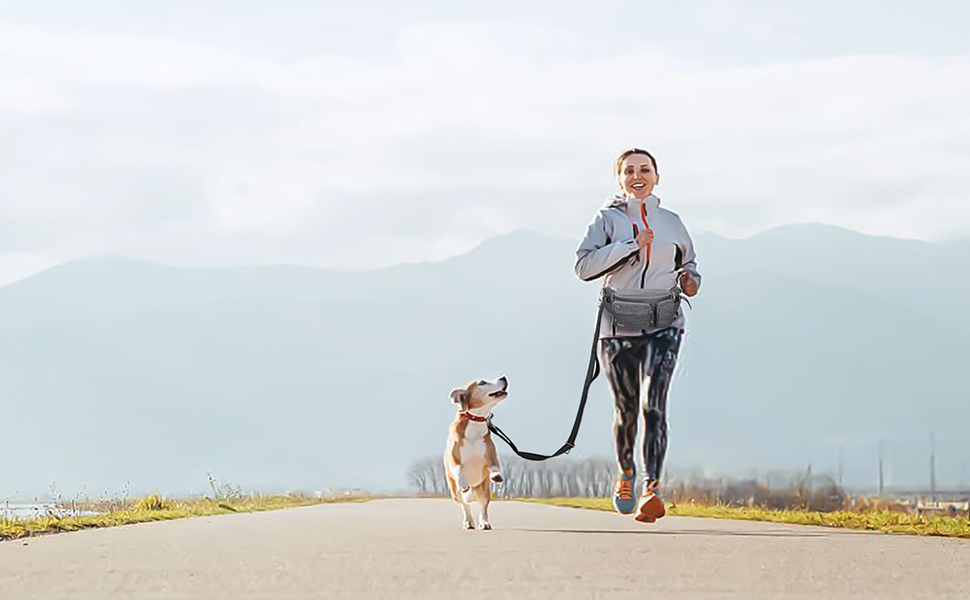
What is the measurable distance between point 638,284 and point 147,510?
21.3 feet

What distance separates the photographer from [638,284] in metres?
9.75

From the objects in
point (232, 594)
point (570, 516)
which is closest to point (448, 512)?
point (570, 516)

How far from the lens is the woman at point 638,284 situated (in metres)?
9.65

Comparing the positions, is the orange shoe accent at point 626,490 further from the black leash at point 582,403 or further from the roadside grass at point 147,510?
the roadside grass at point 147,510

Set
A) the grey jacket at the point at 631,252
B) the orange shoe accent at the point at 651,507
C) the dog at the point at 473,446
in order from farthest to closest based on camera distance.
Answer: the dog at the point at 473,446, the grey jacket at the point at 631,252, the orange shoe accent at the point at 651,507

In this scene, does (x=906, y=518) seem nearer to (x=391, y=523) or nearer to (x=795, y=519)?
(x=795, y=519)

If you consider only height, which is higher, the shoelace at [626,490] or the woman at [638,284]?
the woman at [638,284]

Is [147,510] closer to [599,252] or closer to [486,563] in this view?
[599,252]

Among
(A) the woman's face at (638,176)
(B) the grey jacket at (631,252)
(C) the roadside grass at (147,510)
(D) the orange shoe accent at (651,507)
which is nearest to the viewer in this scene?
(D) the orange shoe accent at (651,507)

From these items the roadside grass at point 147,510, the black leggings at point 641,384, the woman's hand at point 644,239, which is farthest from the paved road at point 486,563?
the woman's hand at point 644,239

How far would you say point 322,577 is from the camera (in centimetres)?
687

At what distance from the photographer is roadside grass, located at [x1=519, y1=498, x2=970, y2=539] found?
1038 cm

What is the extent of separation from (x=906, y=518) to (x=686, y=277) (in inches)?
122

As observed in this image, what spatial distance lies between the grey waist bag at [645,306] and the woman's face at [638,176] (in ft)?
2.22
